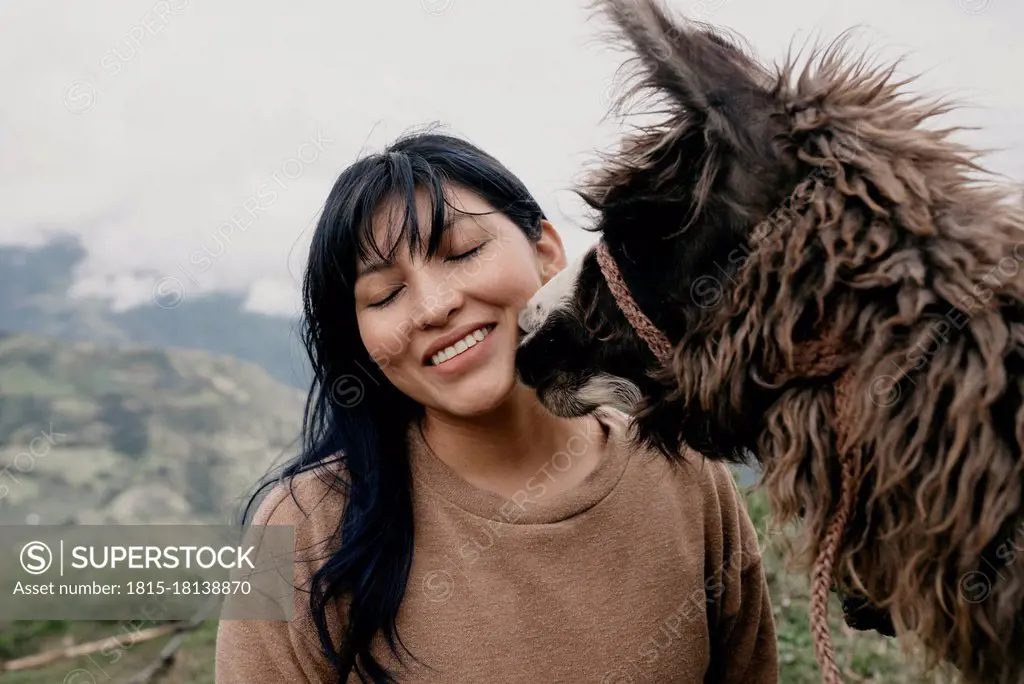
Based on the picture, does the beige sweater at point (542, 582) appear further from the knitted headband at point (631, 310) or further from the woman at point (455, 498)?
the knitted headband at point (631, 310)

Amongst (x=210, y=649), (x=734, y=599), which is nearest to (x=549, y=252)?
(x=734, y=599)

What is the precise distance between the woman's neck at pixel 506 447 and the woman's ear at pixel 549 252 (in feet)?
1.35

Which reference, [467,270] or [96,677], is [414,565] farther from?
[96,677]

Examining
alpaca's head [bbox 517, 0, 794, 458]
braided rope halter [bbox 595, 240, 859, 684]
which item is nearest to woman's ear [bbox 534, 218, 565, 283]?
alpaca's head [bbox 517, 0, 794, 458]

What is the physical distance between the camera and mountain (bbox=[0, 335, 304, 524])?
5699mm

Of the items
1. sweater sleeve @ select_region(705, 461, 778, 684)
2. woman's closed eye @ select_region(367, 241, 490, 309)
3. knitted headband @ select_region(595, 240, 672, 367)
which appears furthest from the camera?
sweater sleeve @ select_region(705, 461, 778, 684)

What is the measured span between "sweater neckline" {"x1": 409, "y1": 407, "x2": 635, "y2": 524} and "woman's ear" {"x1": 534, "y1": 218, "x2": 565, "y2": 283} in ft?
1.50

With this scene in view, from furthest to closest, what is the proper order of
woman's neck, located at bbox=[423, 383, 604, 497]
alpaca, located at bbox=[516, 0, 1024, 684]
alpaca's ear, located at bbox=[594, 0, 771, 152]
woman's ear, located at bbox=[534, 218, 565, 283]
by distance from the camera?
woman's ear, located at bbox=[534, 218, 565, 283]
woman's neck, located at bbox=[423, 383, 604, 497]
alpaca's ear, located at bbox=[594, 0, 771, 152]
alpaca, located at bbox=[516, 0, 1024, 684]

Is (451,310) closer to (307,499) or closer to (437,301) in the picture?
(437,301)

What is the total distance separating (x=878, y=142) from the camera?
1.82 m

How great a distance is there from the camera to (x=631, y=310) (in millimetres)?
2174

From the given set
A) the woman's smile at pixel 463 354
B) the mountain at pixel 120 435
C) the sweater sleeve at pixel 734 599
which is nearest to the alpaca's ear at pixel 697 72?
the woman's smile at pixel 463 354

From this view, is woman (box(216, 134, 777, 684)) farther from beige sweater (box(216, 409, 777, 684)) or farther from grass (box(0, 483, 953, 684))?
grass (box(0, 483, 953, 684))

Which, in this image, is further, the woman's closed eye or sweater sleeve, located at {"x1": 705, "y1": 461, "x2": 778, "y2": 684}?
sweater sleeve, located at {"x1": 705, "y1": 461, "x2": 778, "y2": 684}
